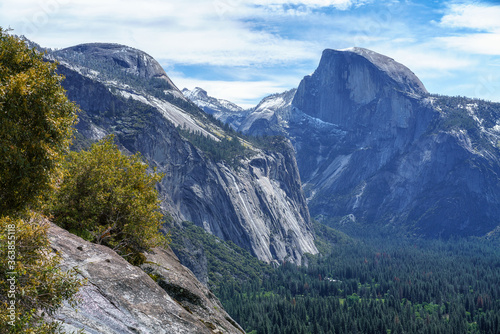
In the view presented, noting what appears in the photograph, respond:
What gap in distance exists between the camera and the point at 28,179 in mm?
18031

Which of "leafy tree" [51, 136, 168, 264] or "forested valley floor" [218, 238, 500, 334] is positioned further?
"forested valley floor" [218, 238, 500, 334]

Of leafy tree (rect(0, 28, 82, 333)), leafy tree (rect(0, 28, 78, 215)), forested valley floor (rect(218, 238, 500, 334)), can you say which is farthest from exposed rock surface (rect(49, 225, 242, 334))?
forested valley floor (rect(218, 238, 500, 334))

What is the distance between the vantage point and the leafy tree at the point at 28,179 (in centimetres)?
1464

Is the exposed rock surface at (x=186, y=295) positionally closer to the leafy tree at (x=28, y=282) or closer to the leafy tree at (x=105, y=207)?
the leafy tree at (x=105, y=207)

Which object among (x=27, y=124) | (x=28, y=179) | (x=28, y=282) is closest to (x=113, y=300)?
(x=28, y=282)

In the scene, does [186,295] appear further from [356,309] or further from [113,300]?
[356,309]

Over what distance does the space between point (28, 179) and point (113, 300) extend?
6.97 metres

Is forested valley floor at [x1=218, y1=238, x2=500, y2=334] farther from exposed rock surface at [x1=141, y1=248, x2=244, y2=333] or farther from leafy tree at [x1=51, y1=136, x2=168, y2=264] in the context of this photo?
leafy tree at [x1=51, y1=136, x2=168, y2=264]

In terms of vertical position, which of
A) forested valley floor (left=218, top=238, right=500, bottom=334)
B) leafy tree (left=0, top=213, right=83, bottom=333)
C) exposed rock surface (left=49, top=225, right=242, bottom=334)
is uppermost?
leafy tree (left=0, top=213, right=83, bottom=333)

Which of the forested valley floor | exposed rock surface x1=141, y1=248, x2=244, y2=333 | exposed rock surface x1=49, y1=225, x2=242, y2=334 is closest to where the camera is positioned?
exposed rock surface x1=49, y1=225, x2=242, y2=334

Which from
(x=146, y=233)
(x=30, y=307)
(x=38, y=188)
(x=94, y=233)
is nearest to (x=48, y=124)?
(x=38, y=188)

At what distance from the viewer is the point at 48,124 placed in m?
18.1

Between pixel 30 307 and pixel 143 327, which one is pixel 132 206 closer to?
pixel 143 327

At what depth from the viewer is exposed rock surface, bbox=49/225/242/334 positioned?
18.0 metres
